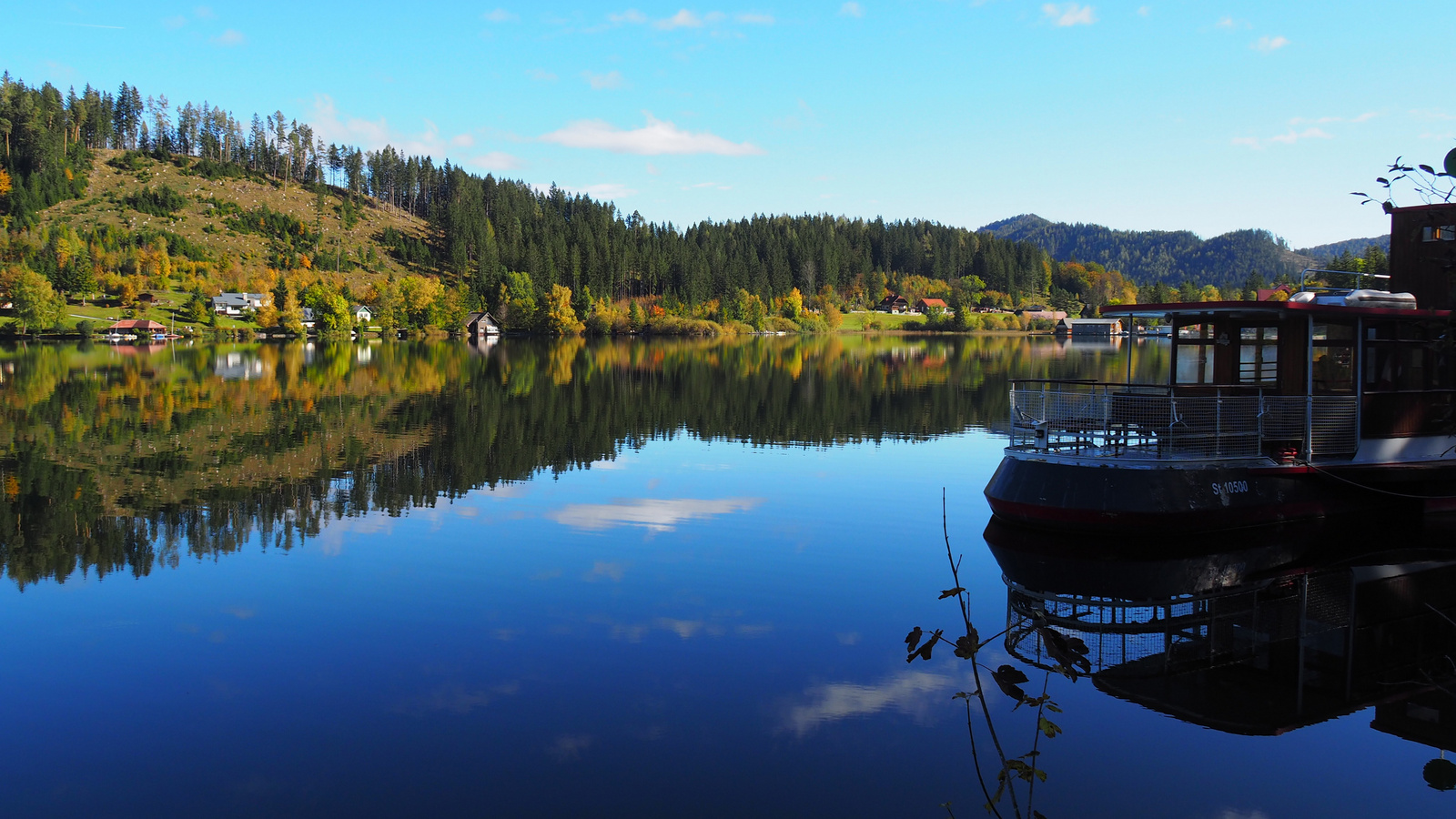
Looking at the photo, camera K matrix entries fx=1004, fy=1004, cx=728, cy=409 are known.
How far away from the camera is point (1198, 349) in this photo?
880 inches

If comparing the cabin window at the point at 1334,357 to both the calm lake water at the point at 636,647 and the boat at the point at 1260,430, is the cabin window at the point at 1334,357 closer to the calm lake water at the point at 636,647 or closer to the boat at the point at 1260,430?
the boat at the point at 1260,430

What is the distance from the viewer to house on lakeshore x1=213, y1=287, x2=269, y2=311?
494 ft

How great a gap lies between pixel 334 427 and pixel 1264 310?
93.9ft

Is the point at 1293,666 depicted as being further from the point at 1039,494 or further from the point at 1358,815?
the point at 1039,494

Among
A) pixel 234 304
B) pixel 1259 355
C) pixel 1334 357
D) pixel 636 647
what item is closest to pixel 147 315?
pixel 234 304

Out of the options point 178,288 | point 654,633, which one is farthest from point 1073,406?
point 178,288

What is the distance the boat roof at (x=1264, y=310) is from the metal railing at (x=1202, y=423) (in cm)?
161

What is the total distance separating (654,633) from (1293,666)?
7.63 m

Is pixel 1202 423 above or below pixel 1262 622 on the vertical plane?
above

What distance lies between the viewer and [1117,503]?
17906 millimetres

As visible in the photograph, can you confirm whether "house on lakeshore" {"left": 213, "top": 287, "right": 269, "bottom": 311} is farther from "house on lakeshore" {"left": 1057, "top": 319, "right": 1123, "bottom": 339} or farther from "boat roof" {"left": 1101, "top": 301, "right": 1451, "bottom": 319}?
"boat roof" {"left": 1101, "top": 301, "right": 1451, "bottom": 319}

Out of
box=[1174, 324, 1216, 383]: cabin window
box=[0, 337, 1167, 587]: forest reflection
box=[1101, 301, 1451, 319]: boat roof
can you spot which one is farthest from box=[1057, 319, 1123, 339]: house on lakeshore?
box=[1101, 301, 1451, 319]: boat roof

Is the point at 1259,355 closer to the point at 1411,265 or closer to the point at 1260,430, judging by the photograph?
the point at 1260,430

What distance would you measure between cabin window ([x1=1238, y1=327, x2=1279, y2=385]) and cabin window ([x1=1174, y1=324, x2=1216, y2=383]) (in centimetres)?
65
